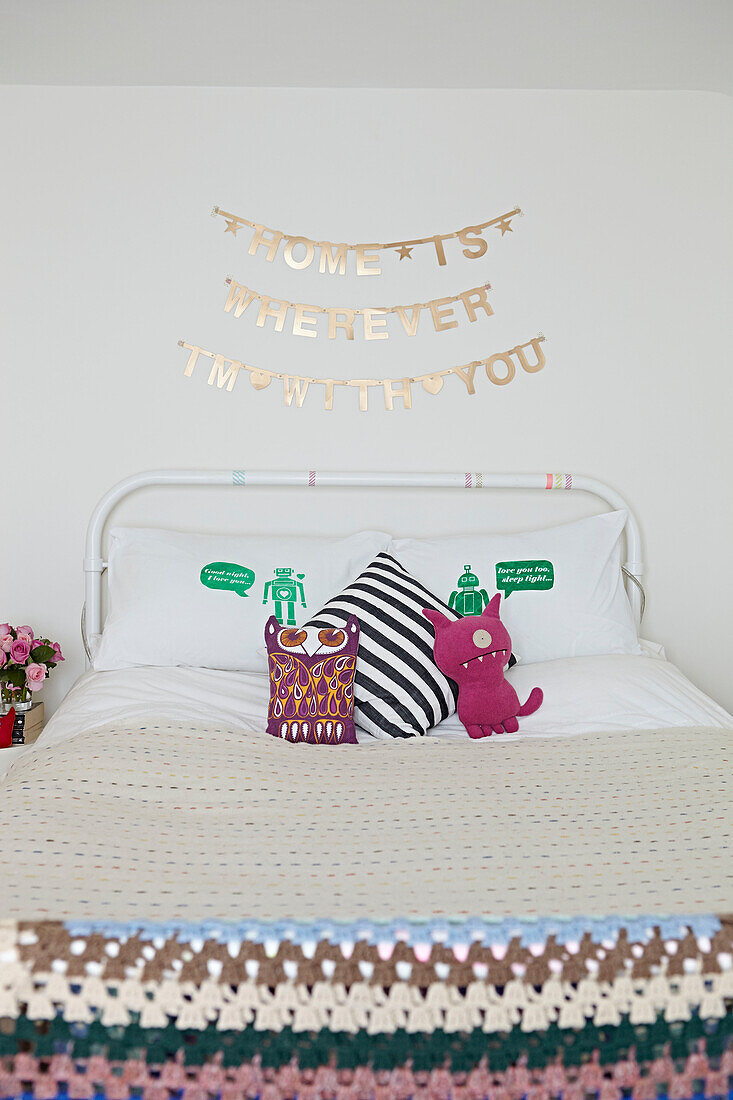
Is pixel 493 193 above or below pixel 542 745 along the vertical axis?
above

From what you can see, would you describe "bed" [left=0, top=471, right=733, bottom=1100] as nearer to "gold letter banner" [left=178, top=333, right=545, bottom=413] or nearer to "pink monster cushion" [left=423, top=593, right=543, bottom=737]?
"pink monster cushion" [left=423, top=593, right=543, bottom=737]

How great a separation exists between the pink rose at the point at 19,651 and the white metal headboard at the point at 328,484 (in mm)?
174

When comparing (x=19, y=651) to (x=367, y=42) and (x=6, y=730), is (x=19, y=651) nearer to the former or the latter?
(x=6, y=730)

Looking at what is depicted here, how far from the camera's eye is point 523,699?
6.33 feet

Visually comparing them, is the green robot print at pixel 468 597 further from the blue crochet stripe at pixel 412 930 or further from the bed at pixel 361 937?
the blue crochet stripe at pixel 412 930

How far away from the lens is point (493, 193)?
8.04 feet

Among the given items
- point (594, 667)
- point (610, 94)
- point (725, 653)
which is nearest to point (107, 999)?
point (594, 667)

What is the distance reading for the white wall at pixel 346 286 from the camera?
240cm

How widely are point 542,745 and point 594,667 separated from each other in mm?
378

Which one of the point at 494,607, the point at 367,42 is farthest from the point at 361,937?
the point at 367,42

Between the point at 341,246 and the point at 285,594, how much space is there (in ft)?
3.20

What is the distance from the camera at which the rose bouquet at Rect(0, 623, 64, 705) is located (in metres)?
2.19

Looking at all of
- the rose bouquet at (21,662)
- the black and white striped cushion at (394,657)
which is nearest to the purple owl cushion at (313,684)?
the black and white striped cushion at (394,657)

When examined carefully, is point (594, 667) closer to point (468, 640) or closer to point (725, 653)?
point (468, 640)
